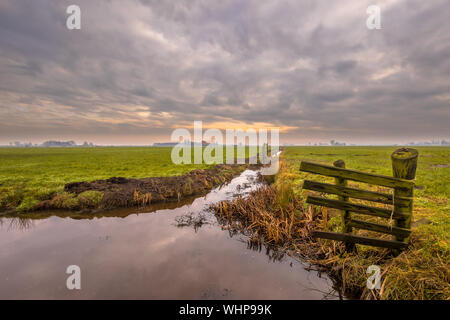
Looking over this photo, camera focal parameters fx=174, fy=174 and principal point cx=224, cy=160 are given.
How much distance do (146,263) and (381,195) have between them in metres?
7.66

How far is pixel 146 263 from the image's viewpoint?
6.19 metres

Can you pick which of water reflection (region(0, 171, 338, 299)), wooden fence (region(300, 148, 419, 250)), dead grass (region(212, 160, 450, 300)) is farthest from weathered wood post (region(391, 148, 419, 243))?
water reflection (region(0, 171, 338, 299))

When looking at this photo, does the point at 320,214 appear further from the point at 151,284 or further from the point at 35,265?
the point at 35,265

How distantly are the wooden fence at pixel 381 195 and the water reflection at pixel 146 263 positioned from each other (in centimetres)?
196

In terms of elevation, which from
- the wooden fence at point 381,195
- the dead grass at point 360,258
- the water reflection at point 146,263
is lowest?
the water reflection at point 146,263

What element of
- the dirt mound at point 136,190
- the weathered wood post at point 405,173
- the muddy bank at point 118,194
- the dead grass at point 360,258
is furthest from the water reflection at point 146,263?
the weathered wood post at point 405,173

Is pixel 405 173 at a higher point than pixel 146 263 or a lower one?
higher

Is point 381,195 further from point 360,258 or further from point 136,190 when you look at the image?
point 136,190

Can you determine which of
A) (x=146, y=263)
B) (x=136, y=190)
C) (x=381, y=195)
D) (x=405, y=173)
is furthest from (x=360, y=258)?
(x=136, y=190)

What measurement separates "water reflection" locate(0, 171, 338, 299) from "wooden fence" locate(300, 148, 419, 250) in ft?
6.44

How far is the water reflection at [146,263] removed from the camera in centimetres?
495

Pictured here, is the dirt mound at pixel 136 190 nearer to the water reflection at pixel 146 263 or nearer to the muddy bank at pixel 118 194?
the muddy bank at pixel 118 194

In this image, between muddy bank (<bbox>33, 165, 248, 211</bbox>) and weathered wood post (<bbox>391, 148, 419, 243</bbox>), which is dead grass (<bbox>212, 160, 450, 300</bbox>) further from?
muddy bank (<bbox>33, 165, 248, 211</bbox>)
